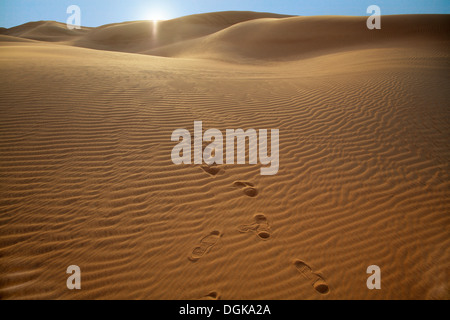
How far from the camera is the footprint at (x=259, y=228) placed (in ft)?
10.0

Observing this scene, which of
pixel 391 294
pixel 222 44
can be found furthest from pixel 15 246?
pixel 222 44

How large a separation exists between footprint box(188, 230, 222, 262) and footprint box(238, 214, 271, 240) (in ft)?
1.11

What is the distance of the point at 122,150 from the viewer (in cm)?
420

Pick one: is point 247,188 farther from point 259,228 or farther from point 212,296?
point 212,296

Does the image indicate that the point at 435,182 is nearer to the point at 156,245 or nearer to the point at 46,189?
the point at 156,245

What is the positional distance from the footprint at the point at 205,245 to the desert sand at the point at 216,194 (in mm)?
15

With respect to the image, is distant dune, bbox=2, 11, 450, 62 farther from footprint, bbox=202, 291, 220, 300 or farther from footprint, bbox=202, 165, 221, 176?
footprint, bbox=202, 291, 220, 300

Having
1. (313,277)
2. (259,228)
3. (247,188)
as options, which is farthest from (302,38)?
(313,277)

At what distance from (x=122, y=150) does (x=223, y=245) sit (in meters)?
2.61

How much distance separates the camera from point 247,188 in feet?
12.3

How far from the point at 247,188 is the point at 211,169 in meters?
0.76

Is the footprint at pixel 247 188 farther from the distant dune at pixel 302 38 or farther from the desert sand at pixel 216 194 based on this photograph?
the distant dune at pixel 302 38

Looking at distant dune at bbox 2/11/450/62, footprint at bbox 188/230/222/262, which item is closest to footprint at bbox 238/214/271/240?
footprint at bbox 188/230/222/262

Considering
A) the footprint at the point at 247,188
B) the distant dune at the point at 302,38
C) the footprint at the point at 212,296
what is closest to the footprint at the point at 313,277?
the footprint at the point at 212,296
